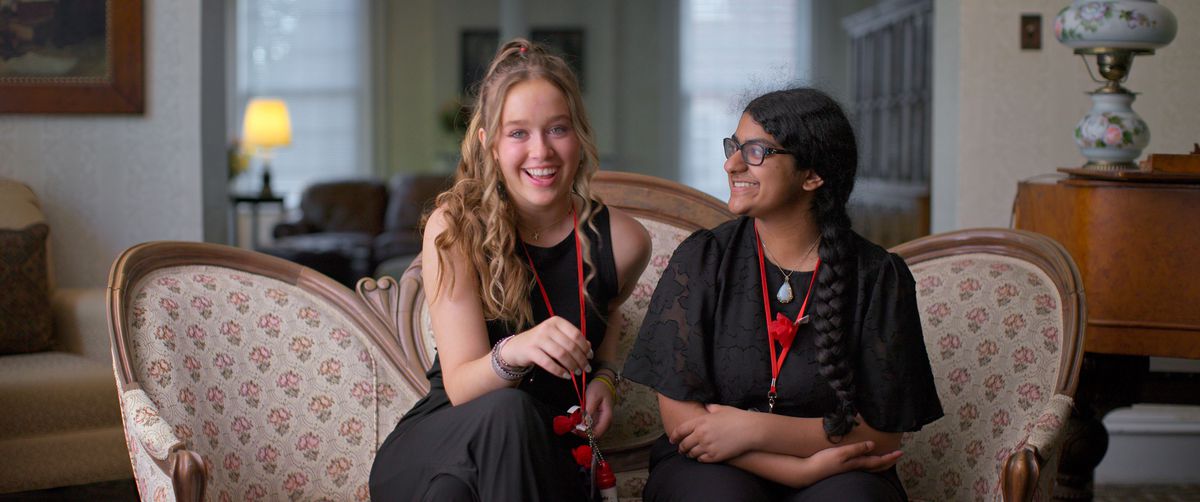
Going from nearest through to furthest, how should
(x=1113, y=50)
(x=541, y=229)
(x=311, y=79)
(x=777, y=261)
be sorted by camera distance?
(x=777, y=261) → (x=541, y=229) → (x=1113, y=50) → (x=311, y=79)

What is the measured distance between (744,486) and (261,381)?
100 centimetres

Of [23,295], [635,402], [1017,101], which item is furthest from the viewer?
[1017,101]

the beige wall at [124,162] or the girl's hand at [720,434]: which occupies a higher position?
the beige wall at [124,162]

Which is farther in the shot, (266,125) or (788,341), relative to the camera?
(266,125)

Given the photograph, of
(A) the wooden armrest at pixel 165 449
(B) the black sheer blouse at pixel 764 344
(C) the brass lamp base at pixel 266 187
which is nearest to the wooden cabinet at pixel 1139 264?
(B) the black sheer blouse at pixel 764 344

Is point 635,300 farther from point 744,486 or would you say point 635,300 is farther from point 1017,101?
point 1017,101

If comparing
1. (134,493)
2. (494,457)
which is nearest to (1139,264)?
(494,457)

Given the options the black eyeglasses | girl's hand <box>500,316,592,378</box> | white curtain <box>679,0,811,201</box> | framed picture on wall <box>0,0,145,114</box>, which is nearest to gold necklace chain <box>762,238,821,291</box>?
the black eyeglasses

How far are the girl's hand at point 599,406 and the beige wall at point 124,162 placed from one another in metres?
2.25

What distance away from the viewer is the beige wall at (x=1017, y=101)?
349cm

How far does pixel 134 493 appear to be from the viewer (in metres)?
3.27

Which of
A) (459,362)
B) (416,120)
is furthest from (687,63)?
(459,362)

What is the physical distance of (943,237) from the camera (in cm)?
238

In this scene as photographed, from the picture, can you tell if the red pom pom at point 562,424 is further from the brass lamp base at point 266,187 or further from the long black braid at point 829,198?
the brass lamp base at point 266,187
